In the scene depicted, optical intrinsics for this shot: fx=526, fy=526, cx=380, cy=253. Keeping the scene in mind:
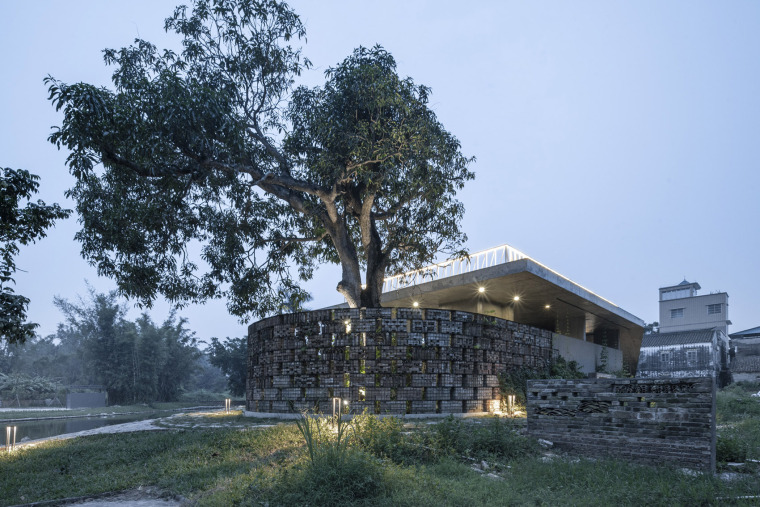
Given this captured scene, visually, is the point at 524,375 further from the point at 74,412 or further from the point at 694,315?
the point at 694,315

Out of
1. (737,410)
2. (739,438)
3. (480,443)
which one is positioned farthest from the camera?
(737,410)

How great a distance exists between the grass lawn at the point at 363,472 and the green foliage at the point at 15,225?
2.53 meters

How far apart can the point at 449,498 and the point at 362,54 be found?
13331mm

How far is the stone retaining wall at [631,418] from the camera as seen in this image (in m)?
6.90

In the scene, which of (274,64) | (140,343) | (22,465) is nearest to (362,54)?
(274,64)

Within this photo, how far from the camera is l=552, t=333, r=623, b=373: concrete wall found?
19.6m

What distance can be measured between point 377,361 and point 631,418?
21.7ft

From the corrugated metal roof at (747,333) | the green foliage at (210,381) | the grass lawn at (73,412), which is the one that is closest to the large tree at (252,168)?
the grass lawn at (73,412)

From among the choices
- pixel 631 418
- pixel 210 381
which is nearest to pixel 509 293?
pixel 631 418

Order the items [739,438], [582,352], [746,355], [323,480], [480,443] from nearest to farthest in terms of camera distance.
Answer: [323,480], [480,443], [739,438], [582,352], [746,355]

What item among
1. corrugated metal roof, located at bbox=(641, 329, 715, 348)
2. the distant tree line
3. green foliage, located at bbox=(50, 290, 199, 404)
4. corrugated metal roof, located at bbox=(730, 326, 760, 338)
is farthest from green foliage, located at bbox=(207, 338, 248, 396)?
corrugated metal roof, located at bbox=(730, 326, 760, 338)

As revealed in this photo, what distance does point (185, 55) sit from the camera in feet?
50.9

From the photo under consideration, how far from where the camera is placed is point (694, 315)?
37.3m

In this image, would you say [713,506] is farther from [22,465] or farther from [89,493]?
[22,465]
